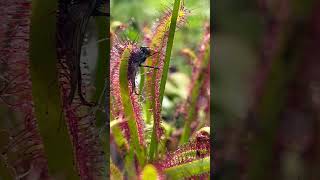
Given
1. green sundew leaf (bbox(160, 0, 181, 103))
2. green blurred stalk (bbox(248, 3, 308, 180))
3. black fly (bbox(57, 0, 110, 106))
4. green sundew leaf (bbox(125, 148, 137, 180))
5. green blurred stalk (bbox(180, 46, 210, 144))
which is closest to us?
green blurred stalk (bbox(248, 3, 308, 180))

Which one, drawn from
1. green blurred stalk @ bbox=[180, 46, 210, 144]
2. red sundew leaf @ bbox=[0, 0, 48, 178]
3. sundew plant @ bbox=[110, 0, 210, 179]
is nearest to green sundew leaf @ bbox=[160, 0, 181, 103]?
sundew plant @ bbox=[110, 0, 210, 179]

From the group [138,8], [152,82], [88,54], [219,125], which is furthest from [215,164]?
[138,8]

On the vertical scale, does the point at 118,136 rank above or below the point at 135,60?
→ below

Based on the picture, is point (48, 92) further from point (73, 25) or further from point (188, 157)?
point (188, 157)

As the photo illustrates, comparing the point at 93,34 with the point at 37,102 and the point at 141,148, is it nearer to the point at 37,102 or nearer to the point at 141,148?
the point at 37,102

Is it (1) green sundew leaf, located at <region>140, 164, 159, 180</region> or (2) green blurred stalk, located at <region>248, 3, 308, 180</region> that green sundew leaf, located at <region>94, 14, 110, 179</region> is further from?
(2) green blurred stalk, located at <region>248, 3, 308, 180</region>

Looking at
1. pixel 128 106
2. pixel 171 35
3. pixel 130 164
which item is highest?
pixel 171 35

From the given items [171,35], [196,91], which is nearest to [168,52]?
[171,35]
